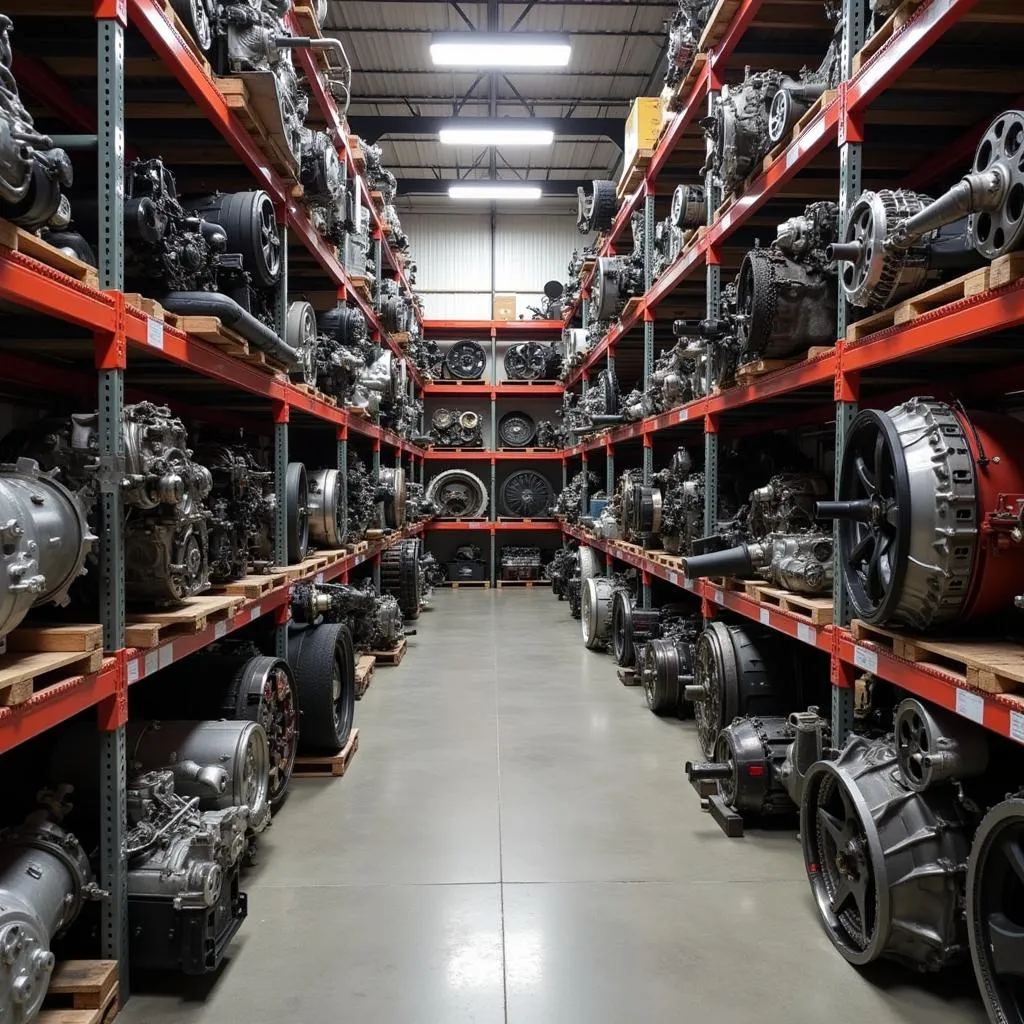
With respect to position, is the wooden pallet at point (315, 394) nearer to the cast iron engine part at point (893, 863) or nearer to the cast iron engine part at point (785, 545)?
the cast iron engine part at point (785, 545)

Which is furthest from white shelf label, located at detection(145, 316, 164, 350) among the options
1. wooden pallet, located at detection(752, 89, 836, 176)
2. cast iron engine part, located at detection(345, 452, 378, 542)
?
cast iron engine part, located at detection(345, 452, 378, 542)

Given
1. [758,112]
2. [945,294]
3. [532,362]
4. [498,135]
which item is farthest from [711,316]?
[532,362]

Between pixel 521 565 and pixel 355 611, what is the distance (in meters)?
7.76

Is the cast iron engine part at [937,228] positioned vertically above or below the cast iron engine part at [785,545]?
above

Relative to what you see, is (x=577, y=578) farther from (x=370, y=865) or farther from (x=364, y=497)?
(x=370, y=865)

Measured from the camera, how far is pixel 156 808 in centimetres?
284

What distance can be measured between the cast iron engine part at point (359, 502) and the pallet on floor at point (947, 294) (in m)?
4.48

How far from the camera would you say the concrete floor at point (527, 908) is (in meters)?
2.59

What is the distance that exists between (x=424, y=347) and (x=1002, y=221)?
12.2m

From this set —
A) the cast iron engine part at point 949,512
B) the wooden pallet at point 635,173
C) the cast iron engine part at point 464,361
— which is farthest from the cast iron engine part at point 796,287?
the cast iron engine part at point 464,361

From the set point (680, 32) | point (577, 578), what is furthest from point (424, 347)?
point (680, 32)

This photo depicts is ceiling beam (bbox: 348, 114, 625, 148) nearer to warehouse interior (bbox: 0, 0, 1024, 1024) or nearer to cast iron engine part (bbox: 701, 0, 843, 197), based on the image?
warehouse interior (bbox: 0, 0, 1024, 1024)

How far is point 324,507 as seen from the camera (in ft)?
18.9

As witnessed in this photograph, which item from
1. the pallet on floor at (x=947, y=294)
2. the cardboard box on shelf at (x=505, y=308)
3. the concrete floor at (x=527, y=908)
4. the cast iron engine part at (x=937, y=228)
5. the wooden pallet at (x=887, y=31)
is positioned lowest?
the concrete floor at (x=527, y=908)
